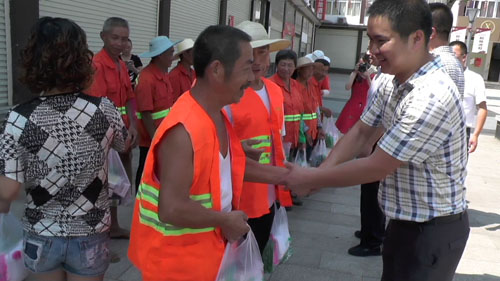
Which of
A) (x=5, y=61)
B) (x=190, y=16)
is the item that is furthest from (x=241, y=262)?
(x=190, y=16)

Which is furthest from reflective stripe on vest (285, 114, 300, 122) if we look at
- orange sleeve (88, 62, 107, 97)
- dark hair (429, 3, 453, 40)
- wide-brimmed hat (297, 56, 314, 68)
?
dark hair (429, 3, 453, 40)

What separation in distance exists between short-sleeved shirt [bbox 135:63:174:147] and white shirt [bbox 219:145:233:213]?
100 inches

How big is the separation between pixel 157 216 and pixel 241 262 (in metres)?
0.48

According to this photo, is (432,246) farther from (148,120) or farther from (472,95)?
(472,95)

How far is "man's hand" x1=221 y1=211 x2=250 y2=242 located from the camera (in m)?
1.76

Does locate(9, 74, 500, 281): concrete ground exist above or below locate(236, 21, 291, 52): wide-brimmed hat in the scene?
below

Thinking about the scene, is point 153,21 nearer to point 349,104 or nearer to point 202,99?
point 349,104

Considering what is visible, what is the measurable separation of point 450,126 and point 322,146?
4.21m

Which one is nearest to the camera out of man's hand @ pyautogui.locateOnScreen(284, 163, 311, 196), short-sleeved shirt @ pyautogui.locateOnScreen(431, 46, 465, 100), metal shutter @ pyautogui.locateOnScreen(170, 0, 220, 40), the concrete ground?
man's hand @ pyautogui.locateOnScreen(284, 163, 311, 196)

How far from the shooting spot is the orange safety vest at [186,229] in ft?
5.43

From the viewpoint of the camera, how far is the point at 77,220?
194 cm

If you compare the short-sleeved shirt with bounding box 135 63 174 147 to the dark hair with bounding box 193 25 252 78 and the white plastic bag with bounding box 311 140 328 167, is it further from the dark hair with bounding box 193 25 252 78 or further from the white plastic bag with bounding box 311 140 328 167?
the dark hair with bounding box 193 25 252 78

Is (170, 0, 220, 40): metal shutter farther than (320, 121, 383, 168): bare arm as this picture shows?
Yes

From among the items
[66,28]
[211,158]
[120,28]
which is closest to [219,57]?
[211,158]
